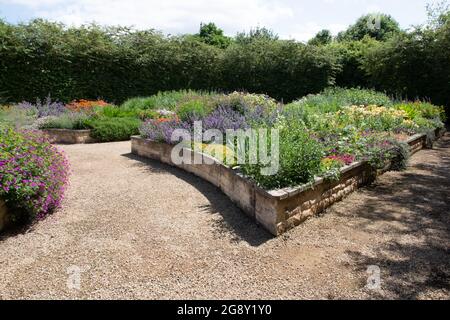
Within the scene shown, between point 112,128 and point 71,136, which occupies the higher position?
point 112,128

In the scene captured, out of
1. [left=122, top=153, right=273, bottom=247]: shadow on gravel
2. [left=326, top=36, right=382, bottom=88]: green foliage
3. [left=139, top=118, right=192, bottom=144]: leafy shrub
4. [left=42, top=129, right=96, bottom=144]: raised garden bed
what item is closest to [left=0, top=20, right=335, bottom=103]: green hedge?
[left=326, top=36, right=382, bottom=88]: green foliage

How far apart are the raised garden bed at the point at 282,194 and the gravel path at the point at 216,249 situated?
0.13 meters

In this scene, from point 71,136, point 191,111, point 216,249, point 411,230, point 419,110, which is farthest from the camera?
point 419,110

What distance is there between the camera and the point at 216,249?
371 centimetres

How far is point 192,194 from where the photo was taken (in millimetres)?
5383

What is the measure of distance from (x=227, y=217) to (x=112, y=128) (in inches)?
237

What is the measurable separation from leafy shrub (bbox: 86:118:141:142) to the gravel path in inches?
158

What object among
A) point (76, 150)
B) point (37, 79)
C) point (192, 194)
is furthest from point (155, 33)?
point (192, 194)

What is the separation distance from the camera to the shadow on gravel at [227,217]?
3982 mm

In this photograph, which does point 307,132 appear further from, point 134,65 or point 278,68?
point 278,68

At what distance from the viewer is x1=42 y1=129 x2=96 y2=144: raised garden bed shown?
30.8 feet

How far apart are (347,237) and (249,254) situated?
1.15m

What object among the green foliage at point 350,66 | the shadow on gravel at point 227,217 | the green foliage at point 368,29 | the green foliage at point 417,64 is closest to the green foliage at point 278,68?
the green foliage at point 350,66

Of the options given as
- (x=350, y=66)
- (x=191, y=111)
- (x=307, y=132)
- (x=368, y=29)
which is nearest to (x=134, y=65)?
(x=191, y=111)
